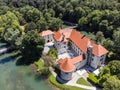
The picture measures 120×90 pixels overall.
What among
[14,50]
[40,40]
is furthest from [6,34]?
[40,40]

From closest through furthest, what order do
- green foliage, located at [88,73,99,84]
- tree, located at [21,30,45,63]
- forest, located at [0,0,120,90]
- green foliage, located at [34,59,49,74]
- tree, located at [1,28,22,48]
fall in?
green foliage, located at [88,73,99,84]
green foliage, located at [34,59,49,74]
tree, located at [21,30,45,63]
forest, located at [0,0,120,90]
tree, located at [1,28,22,48]

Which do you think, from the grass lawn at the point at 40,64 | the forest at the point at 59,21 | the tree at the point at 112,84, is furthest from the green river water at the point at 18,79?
the tree at the point at 112,84

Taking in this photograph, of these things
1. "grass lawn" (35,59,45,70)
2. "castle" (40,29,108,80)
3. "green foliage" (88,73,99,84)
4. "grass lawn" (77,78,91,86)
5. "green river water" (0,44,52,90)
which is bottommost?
"green river water" (0,44,52,90)

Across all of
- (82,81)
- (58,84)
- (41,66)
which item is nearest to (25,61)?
(41,66)

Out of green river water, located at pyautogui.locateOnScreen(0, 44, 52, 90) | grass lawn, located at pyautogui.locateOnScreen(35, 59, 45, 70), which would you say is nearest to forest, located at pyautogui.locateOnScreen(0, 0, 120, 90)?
grass lawn, located at pyautogui.locateOnScreen(35, 59, 45, 70)

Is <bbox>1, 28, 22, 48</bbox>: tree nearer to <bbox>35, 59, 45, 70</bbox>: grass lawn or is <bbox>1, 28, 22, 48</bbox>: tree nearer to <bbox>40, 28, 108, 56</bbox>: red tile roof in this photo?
<bbox>40, 28, 108, 56</bbox>: red tile roof

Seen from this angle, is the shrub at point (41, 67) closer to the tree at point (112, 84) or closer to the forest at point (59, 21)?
the forest at point (59, 21)
